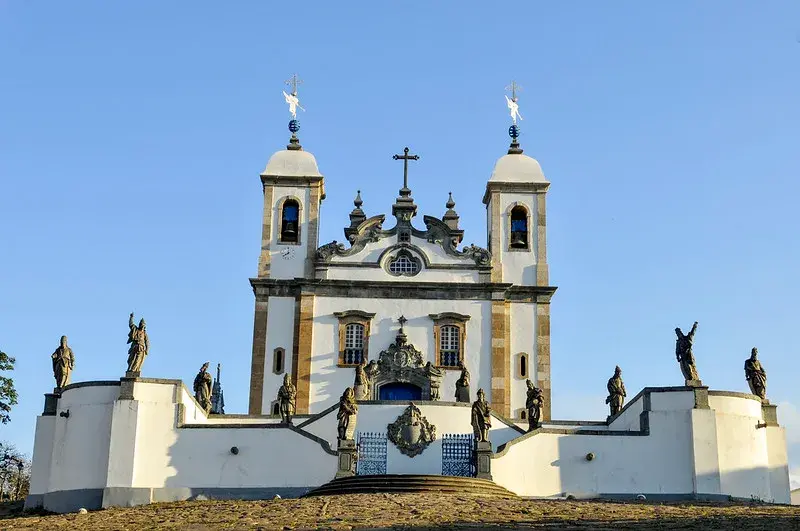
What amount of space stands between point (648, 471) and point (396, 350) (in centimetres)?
1031

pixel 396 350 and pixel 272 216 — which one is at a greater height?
pixel 272 216

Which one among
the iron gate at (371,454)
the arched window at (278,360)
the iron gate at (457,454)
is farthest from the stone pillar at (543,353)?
the iron gate at (371,454)

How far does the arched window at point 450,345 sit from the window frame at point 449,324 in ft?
0.11

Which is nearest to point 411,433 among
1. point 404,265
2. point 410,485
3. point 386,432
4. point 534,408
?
point 386,432

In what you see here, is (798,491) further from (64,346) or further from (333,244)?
(64,346)

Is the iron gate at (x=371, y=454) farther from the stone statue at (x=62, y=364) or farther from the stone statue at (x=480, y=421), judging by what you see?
the stone statue at (x=62, y=364)

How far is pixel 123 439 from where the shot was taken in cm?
3172

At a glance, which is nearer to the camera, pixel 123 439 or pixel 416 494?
pixel 416 494

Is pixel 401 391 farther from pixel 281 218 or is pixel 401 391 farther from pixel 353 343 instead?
pixel 281 218

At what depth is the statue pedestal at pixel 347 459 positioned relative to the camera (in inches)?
1155

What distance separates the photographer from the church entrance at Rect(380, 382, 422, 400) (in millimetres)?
39312

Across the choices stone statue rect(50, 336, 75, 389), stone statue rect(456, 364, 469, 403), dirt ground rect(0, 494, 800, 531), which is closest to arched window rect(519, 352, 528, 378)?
stone statue rect(456, 364, 469, 403)

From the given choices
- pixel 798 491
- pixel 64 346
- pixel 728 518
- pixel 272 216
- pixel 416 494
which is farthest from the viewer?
pixel 798 491

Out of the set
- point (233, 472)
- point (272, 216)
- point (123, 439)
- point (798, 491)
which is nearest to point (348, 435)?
point (233, 472)
